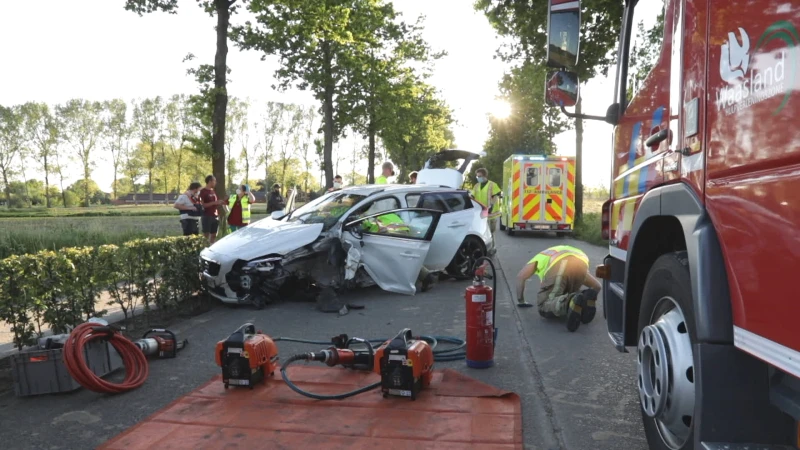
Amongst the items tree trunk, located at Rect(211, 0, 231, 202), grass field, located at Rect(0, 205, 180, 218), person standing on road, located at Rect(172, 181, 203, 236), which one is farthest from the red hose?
grass field, located at Rect(0, 205, 180, 218)

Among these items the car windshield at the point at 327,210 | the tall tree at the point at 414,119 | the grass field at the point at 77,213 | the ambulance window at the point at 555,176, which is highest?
the tall tree at the point at 414,119

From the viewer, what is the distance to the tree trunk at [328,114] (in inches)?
811

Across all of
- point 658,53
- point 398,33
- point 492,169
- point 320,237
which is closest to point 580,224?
point 398,33

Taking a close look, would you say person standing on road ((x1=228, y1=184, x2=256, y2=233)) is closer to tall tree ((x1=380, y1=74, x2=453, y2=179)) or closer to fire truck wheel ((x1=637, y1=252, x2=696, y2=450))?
fire truck wheel ((x1=637, y1=252, x2=696, y2=450))

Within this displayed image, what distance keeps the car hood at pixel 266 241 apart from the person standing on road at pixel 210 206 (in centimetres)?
430

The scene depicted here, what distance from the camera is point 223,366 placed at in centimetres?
440

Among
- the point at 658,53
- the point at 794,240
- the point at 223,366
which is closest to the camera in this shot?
the point at 794,240

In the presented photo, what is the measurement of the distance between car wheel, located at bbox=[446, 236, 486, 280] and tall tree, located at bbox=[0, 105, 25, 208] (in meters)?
63.0

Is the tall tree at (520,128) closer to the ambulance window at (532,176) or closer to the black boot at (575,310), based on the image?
the ambulance window at (532,176)

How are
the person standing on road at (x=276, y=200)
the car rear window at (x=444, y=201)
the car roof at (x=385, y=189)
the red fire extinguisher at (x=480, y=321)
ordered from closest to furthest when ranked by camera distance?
the red fire extinguisher at (x=480, y=321) → the car roof at (x=385, y=189) → the car rear window at (x=444, y=201) → the person standing on road at (x=276, y=200)

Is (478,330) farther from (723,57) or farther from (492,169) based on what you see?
(492,169)

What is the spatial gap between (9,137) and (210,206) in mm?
58928

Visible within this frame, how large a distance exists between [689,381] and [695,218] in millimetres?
629

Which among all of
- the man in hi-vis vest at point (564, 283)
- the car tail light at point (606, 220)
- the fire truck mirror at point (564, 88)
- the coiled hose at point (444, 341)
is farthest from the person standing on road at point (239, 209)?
the fire truck mirror at point (564, 88)
